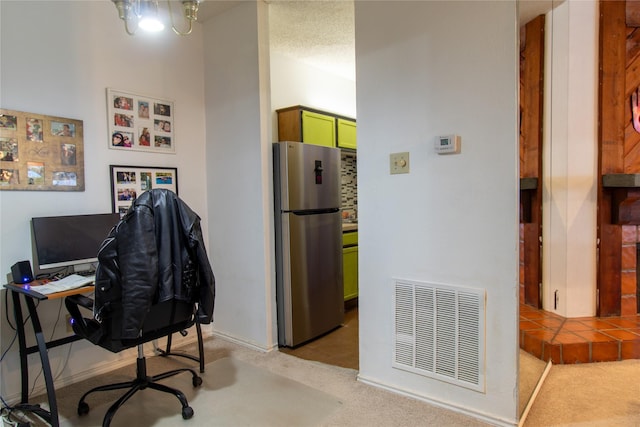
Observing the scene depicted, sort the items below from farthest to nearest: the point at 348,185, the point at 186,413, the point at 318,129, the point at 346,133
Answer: the point at 348,185, the point at 346,133, the point at 318,129, the point at 186,413

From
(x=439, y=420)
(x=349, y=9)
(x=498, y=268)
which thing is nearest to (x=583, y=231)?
(x=498, y=268)

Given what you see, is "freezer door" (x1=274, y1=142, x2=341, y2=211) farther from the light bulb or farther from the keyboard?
the keyboard

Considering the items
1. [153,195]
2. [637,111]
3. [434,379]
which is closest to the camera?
[153,195]

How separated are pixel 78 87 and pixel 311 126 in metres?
1.94

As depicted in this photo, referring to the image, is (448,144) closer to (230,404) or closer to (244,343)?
(230,404)

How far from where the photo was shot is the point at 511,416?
1.94 metres

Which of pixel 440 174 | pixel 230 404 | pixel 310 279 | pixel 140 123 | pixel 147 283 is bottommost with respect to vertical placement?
pixel 230 404

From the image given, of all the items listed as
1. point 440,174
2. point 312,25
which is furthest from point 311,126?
point 440,174

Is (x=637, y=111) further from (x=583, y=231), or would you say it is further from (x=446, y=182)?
(x=446, y=182)

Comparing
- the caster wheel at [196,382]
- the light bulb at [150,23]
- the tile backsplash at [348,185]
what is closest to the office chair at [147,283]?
the caster wheel at [196,382]

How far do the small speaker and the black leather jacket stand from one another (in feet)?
2.30

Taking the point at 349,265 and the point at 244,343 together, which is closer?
the point at 244,343

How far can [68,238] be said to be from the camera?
2.42 metres

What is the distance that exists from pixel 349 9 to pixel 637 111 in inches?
89.1
